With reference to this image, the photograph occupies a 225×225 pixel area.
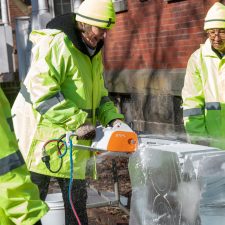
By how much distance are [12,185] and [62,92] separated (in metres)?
1.94

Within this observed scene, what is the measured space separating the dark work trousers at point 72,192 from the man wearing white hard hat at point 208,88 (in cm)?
101

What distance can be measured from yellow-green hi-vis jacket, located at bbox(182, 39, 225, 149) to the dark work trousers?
3.32ft

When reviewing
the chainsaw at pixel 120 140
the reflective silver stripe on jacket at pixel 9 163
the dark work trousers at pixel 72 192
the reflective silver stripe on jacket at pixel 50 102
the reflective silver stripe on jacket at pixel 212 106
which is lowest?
the dark work trousers at pixel 72 192

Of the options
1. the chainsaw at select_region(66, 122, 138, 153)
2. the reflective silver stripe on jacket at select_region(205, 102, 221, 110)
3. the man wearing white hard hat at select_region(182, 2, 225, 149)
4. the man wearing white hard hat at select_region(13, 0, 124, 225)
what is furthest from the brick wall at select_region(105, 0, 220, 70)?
the chainsaw at select_region(66, 122, 138, 153)

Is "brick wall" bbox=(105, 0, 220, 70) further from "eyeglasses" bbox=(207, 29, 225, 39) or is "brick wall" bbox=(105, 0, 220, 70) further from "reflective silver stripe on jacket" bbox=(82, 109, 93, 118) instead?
"reflective silver stripe on jacket" bbox=(82, 109, 93, 118)

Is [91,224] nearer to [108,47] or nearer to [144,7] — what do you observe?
[144,7]

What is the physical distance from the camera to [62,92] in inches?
185

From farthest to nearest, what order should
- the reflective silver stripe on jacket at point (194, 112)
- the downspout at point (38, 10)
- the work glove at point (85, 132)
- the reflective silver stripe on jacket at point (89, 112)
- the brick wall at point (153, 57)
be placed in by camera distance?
the downspout at point (38, 10) → the brick wall at point (153, 57) → the reflective silver stripe on jacket at point (194, 112) → the reflective silver stripe on jacket at point (89, 112) → the work glove at point (85, 132)

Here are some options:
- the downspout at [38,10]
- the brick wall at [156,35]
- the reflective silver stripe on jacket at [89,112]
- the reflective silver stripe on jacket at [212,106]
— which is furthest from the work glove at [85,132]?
the downspout at [38,10]

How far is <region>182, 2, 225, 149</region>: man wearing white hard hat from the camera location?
17.0 feet

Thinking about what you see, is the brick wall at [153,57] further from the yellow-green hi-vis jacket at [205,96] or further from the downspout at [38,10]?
the yellow-green hi-vis jacket at [205,96]

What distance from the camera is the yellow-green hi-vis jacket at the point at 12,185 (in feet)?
9.22

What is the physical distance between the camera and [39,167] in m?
4.75

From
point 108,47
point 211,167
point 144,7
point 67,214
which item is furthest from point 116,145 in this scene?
point 108,47
